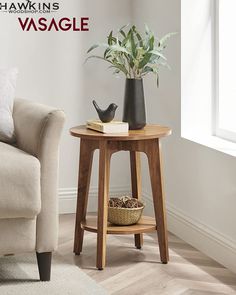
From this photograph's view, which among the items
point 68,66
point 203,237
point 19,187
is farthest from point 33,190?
point 68,66

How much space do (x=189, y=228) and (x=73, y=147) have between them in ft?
3.22

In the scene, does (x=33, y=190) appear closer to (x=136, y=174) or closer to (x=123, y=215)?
(x=123, y=215)

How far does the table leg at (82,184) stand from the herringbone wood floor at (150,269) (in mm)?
82

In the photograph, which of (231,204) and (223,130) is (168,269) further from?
(223,130)

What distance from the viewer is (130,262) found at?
11.7 feet

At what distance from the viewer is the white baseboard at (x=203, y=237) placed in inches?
136

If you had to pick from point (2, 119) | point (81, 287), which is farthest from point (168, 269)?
point (2, 119)

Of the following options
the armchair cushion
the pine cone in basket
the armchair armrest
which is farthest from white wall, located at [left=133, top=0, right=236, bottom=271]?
the armchair cushion

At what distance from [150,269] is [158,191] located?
0.36 m

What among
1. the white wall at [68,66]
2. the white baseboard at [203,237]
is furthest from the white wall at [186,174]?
the white wall at [68,66]

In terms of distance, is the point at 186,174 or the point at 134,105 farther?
the point at 186,174

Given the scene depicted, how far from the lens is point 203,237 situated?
3.72 m

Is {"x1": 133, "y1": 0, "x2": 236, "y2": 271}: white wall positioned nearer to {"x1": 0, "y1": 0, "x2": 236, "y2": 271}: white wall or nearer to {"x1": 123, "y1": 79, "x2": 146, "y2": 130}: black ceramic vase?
{"x1": 0, "y1": 0, "x2": 236, "y2": 271}: white wall

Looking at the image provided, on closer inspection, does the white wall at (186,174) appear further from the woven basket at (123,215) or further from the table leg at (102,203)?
the table leg at (102,203)
